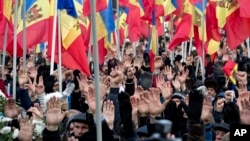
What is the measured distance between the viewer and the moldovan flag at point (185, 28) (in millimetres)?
13539

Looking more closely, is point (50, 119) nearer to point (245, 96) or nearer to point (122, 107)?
point (122, 107)

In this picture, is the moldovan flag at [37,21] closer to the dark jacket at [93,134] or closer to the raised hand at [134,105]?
the raised hand at [134,105]

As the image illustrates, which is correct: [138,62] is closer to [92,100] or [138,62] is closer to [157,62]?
[157,62]

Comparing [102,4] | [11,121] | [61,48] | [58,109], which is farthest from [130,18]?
[58,109]

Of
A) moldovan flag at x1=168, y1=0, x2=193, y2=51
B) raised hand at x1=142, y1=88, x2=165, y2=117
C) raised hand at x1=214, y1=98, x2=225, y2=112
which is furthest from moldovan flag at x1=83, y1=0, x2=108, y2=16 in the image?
raised hand at x1=142, y1=88, x2=165, y2=117

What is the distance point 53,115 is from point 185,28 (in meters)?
8.49

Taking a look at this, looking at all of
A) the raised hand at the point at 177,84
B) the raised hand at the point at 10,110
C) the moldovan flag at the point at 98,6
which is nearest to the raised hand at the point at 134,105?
the raised hand at the point at 10,110

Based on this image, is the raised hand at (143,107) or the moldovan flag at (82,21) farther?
the moldovan flag at (82,21)

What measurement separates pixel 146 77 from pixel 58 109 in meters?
5.63

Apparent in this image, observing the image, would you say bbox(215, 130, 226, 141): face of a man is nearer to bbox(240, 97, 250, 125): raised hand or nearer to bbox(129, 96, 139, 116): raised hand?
bbox(240, 97, 250, 125): raised hand

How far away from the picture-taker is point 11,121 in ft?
22.7

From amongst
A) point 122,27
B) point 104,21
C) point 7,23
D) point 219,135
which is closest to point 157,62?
point 104,21

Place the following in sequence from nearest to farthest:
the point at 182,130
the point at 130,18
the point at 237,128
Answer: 1. the point at 237,128
2. the point at 182,130
3. the point at 130,18

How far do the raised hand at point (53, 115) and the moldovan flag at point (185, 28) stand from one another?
791 cm
